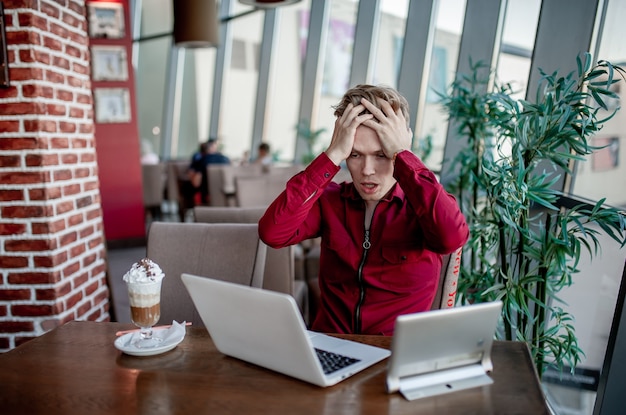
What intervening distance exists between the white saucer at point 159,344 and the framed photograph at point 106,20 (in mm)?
5200

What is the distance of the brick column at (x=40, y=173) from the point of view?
2146 mm

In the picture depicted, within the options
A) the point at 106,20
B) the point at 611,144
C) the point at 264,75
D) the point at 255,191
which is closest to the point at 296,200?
the point at 611,144

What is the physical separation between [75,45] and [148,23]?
7.60m

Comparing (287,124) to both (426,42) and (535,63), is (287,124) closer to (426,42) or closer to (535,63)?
(426,42)

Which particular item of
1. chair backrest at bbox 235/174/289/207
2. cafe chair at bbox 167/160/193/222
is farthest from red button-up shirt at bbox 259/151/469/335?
cafe chair at bbox 167/160/193/222

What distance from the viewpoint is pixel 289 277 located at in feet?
7.82

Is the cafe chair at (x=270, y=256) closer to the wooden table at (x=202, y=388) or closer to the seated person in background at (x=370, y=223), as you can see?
the seated person in background at (x=370, y=223)

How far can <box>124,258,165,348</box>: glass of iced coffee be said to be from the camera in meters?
1.27

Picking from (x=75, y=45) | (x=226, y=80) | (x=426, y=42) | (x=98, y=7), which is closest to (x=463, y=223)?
(x=75, y=45)

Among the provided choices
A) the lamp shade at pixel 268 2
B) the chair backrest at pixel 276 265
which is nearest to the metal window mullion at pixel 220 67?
the lamp shade at pixel 268 2

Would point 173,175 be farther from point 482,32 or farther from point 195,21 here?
point 482,32

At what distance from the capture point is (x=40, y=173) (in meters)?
2.18

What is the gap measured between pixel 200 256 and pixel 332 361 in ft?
2.91

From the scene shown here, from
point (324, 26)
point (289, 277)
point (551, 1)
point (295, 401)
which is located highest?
point (324, 26)
